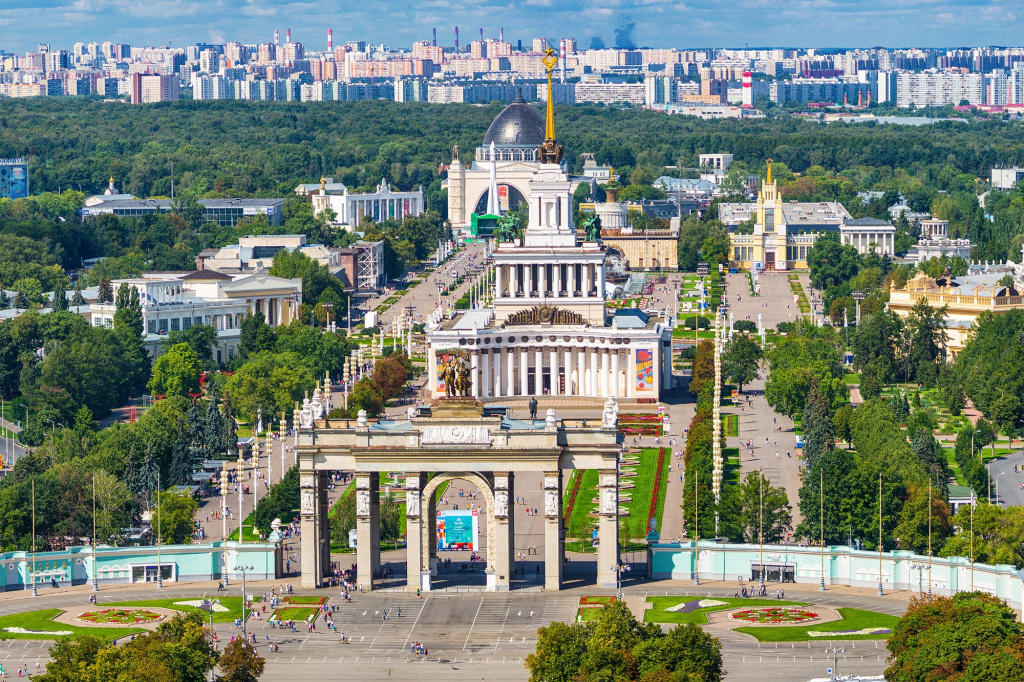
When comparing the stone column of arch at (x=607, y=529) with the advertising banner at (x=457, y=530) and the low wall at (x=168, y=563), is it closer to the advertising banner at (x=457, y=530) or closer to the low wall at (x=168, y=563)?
the advertising banner at (x=457, y=530)

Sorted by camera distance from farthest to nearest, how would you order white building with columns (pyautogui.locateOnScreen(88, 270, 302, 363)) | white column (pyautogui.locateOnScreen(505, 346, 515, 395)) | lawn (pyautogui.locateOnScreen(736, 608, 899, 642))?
white building with columns (pyautogui.locateOnScreen(88, 270, 302, 363)) < white column (pyautogui.locateOnScreen(505, 346, 515, 395)) < lawn (pyautogui.locateOnScreen(736, 608, 899, 642))

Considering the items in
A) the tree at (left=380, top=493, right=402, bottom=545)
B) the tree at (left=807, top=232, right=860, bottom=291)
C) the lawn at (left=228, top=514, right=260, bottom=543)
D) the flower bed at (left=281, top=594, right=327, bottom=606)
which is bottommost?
the flower bed at (left=281, top=594, right=327, bottom=606)

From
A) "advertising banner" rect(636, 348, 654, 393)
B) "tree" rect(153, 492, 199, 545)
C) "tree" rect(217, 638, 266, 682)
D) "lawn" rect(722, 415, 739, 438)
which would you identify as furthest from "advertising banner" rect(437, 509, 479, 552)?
"advertising banner" rect(636, 348, 654, 393)

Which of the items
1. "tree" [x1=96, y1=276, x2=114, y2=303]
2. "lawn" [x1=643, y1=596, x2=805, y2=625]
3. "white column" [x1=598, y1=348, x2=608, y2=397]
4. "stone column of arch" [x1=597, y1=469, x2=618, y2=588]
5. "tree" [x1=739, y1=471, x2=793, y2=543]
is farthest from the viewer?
"tree" [x1=96, y1=276, x2=114, y2=303]

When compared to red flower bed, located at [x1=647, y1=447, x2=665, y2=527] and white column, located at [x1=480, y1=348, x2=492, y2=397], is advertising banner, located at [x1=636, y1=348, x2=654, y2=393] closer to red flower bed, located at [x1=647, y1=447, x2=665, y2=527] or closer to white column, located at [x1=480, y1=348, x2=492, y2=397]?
white column, located at [x1=480, y1=348, x2=492, y2=397]

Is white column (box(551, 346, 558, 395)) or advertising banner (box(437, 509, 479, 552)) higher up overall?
white column (box(551, 346, 558, 395))

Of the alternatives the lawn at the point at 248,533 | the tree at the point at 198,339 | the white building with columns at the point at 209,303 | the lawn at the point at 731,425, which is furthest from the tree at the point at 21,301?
the lawn at the point at 248,533

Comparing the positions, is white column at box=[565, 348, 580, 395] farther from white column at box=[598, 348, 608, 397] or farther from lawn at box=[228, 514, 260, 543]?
lawn at box=[228, 514, 260, 543]

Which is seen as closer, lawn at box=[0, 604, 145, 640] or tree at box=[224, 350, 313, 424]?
lawn at box=[0, 604, 145, 640]
